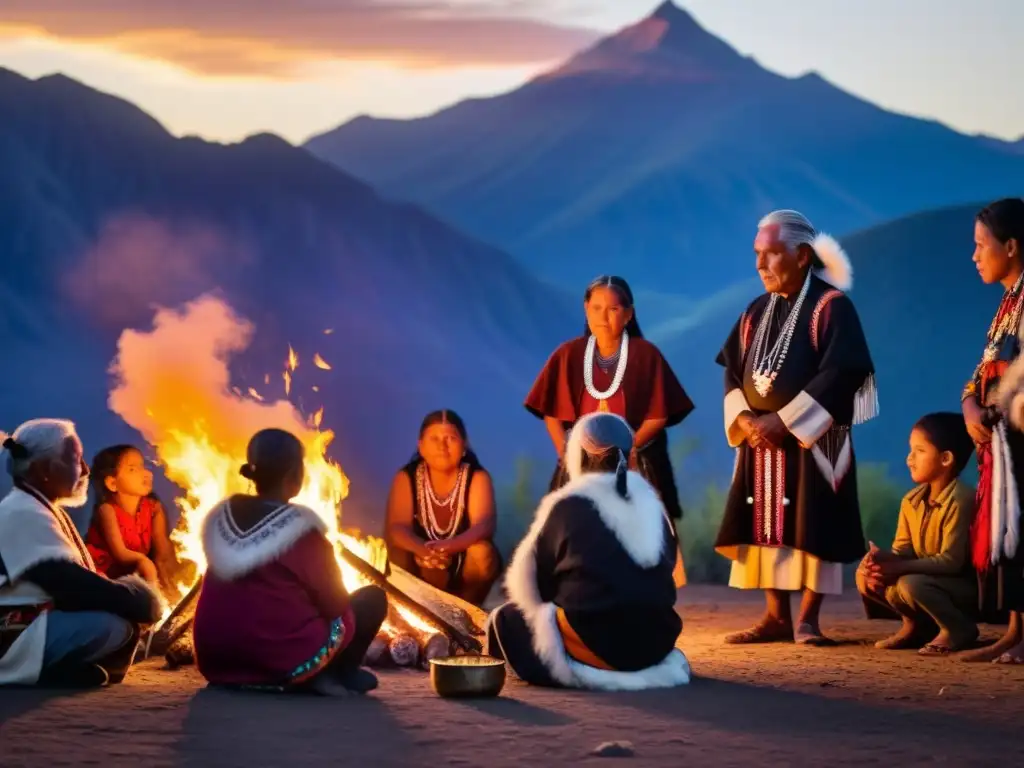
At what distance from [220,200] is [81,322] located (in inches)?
80.7

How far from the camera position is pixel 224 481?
314 inches

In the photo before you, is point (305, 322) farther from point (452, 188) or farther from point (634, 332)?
point (634, 332)

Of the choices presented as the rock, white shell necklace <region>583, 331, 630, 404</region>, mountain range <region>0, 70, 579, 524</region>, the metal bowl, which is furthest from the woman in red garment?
mountain range <region>0, 70, 579, 524</region>

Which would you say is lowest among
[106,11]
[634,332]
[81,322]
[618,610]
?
[618,610]

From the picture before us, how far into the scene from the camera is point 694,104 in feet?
60.4

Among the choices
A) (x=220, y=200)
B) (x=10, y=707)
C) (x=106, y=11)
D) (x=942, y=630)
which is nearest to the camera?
(x=10, y=707)

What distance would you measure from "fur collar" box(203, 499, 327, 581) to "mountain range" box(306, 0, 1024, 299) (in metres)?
11.7

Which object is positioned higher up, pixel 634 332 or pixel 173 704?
pixel 634 332

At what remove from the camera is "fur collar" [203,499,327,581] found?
19.8 feet

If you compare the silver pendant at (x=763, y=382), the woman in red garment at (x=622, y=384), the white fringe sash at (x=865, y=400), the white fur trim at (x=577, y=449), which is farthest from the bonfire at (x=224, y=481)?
the white fringe sash at (x=865, y=400)

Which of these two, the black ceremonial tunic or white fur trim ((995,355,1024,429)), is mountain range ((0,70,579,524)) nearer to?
the black ceremonial tunic

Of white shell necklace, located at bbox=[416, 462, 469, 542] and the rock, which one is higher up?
white shell necklace, located at bbox=[416, 462, 469, 542]

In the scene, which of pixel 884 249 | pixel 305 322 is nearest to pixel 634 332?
pixel 305 322

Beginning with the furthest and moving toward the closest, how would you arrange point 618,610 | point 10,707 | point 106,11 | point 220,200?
1. point 220,200
2. point 106,11
3. point 618,610
4. point 10,707
